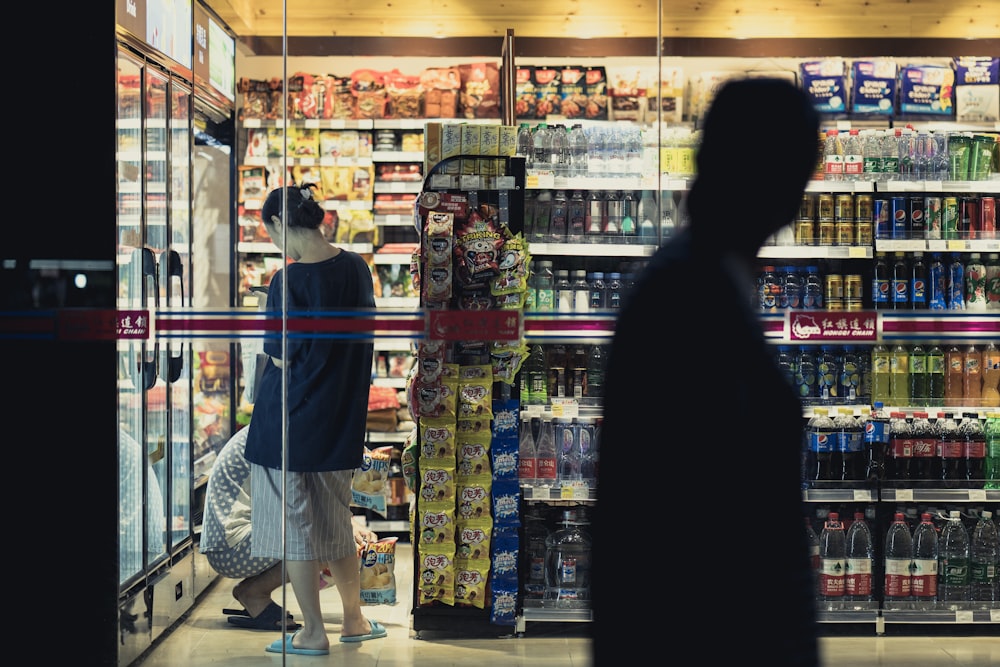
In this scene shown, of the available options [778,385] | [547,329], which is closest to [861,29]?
[547,329]

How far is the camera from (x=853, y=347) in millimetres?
4215

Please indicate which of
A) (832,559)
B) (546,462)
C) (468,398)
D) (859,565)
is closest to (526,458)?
(546,462)

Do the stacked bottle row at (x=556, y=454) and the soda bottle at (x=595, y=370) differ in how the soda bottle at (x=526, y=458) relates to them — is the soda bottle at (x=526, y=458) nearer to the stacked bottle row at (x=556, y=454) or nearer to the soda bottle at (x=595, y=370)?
the stacked bottle row at (x=556, y=454)

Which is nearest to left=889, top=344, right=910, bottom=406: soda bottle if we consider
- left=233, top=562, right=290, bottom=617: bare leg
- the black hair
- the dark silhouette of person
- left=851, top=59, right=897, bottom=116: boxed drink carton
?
left=851, top=59, right=897, bottom=116: boxed drink carton

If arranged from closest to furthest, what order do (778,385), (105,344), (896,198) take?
(778,385) → (105,344) → (896,198)

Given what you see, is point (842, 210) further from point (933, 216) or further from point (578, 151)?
point (578, 151)

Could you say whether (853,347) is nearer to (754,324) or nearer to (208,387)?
(208,387)

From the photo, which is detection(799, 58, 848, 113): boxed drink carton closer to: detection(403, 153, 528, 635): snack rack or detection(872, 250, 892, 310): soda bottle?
detection(872, 250, 892, 310): soda bottle

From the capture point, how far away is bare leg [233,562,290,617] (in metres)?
4.13

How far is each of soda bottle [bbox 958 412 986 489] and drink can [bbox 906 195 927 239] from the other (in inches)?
30.2

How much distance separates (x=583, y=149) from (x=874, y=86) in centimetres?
117

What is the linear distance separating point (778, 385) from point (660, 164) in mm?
2631

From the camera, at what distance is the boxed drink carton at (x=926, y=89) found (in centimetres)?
427

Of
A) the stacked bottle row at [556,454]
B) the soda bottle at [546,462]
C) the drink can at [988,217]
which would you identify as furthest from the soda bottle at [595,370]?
the drink can at [988,217]
